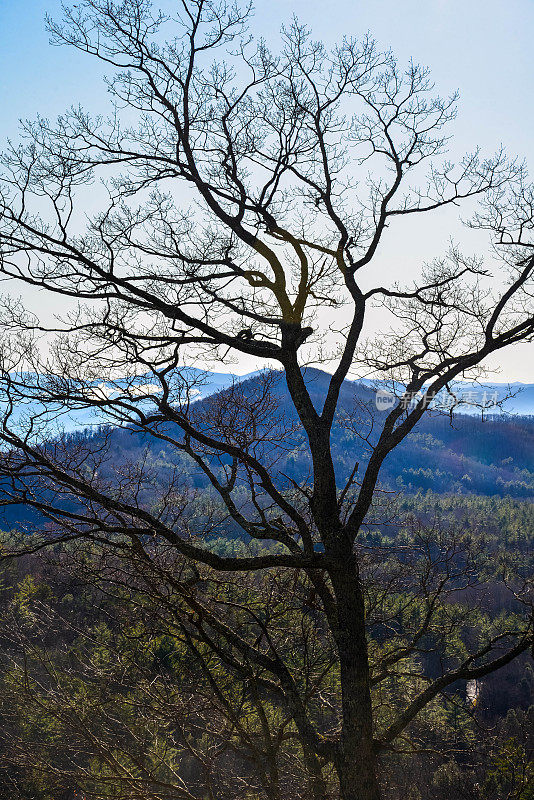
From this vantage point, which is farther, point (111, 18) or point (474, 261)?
point (474, 261)

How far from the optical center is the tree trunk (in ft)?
14.4

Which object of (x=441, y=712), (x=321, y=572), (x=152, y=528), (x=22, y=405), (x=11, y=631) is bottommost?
(x=441, y=712)

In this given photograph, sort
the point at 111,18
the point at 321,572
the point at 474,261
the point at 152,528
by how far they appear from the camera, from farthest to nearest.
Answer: the point at 474,261 < the point at 321,572 < the point at 111,18 < the point at 152,528

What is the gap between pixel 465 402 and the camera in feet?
17.4

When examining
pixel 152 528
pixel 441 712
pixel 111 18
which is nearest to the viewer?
pixel 152 528

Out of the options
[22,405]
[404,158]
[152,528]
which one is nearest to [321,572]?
[152,528]

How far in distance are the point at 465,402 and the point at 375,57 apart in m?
3.56

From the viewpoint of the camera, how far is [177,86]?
5.19m

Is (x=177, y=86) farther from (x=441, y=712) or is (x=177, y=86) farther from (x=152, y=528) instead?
(x=441, y=712)

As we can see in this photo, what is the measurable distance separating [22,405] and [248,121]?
3.47 m

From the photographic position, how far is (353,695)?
451 cm

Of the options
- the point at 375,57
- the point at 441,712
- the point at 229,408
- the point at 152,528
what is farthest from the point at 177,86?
the point at 441,712

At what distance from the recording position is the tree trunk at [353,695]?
439 centimetres

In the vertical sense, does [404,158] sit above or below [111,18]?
below
